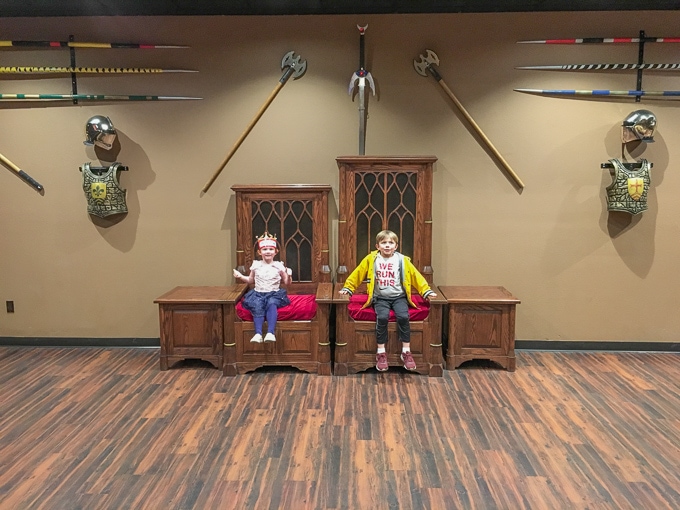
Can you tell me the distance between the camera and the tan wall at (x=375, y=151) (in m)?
3.72

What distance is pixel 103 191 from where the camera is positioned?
373 centimetres

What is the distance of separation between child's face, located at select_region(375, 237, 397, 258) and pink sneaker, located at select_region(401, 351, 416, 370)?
0.69 metres

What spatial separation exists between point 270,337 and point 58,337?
201cm

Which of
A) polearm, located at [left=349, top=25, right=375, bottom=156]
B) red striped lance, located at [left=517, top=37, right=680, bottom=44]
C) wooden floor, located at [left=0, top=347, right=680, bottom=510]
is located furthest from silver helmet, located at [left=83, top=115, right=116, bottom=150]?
red striped lance, located at [left=517, top=37, right=680, bottom=44]

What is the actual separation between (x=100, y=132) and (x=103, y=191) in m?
0.43

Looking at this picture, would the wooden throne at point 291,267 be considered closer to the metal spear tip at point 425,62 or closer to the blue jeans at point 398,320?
the blue jeans at point 398,320

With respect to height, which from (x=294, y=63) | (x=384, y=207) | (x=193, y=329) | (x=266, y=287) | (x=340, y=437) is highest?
(x=294, y=63)

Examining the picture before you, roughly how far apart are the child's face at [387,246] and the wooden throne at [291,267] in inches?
18.8

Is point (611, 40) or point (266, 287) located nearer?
point (266, 287)

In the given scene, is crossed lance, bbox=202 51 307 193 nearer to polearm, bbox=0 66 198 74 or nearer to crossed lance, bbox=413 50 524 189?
polearm, bbox=0 66 198 74

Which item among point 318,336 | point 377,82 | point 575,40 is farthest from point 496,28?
A: point 318,336

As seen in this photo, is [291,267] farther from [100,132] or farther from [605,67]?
[605,67]

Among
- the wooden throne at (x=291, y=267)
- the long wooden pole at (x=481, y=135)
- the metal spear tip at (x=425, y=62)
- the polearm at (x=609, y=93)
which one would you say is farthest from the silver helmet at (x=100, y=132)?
the polearm at (x=609, y=93)

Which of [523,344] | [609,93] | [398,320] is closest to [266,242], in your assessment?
[398,320]
